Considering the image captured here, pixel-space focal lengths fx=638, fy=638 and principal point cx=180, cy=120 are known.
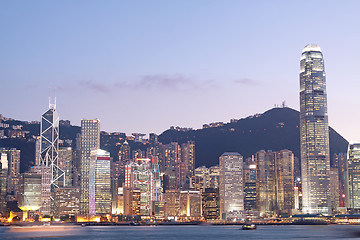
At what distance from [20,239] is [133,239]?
93.9ft

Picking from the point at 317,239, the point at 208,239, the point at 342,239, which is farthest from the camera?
the point at 208,239

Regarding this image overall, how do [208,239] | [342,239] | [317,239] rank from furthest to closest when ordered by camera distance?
[208,239], [317,239], [342,239]

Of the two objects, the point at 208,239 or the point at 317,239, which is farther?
the point at 208,239

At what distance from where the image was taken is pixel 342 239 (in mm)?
140250

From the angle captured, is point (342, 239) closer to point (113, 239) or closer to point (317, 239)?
point (317, 239)

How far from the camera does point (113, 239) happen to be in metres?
163

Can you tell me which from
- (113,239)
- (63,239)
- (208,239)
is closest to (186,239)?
(208,239)

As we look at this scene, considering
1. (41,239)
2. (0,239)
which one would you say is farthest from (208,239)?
(0,239)

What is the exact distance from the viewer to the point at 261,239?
537ft

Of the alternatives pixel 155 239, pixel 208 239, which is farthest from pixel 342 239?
pixel 155 239

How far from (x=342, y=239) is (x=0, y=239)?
8252 cm

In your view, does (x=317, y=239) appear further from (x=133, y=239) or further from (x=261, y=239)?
(x=133, y=239)

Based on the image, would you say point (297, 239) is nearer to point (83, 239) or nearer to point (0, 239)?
point (83, 239)

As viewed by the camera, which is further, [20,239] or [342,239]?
[20,239]
